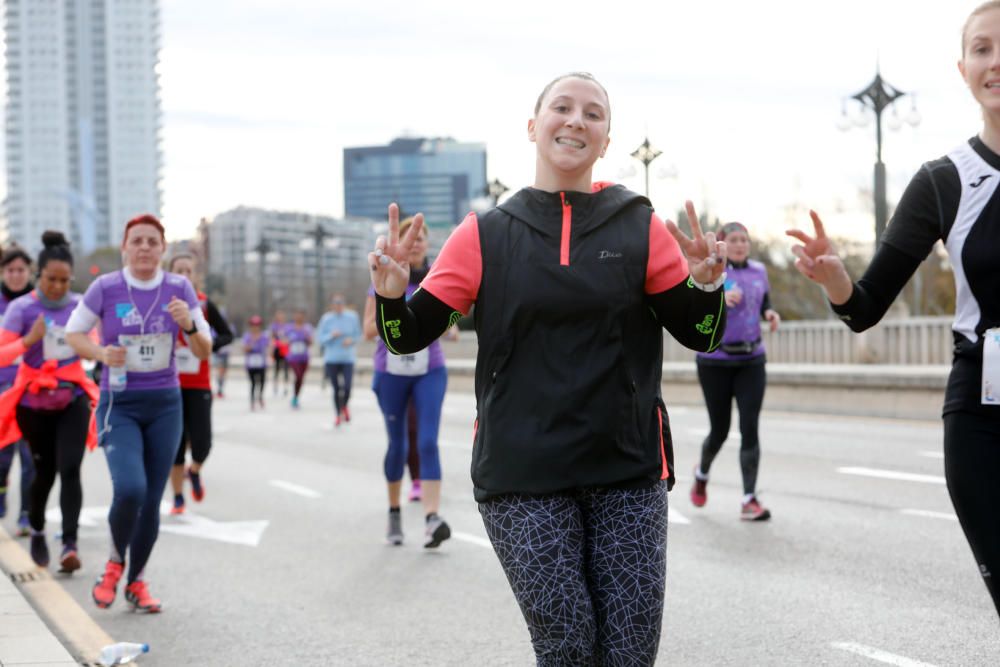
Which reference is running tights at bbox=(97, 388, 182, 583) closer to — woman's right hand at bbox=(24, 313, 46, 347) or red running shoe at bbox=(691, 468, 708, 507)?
woman's right hand at bbox=(24, 313, 46, 347)

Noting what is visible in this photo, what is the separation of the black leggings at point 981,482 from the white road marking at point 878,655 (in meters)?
2.37

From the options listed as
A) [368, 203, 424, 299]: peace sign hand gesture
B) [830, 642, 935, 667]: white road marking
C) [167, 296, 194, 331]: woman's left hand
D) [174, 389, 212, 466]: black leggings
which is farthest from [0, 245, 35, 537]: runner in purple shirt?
[368, 203, 424, 299]: peace sign hand gesture

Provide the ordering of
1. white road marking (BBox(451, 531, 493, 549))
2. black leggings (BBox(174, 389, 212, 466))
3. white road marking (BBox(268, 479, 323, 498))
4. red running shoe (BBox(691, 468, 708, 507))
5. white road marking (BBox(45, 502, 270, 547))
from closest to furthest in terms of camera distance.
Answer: white road marking (BBox(451, 531, 493, 549)) → white road marking (BBox(45, 502, 270, 547)) → red running shoe (BBox(691, 468, 708, 507)) → black leggings (BBox(174, 389, 212, 466)) → white road marking (BBox(268, 479, 323, 498))

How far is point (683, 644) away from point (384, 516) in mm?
5249

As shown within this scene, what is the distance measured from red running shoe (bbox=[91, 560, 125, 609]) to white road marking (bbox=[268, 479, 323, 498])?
5520mm

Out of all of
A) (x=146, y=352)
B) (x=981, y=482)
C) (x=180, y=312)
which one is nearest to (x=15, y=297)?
(x=146, y=352)

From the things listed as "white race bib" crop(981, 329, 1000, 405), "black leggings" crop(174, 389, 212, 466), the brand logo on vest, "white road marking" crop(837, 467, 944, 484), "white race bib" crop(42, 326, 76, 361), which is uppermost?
the brand logo on vest

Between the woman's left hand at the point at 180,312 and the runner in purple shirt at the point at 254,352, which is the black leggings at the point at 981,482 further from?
the runner in purple shirt at the point at 254,352

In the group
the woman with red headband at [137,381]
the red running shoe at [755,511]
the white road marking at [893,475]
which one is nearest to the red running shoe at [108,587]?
the woman with red headband at [137,381]

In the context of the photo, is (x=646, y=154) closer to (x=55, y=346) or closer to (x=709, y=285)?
(x=55, y=346)

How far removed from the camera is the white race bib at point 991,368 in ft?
11.4

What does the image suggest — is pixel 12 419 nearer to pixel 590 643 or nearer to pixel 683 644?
pixel 683 644

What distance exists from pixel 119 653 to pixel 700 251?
3.61 metres

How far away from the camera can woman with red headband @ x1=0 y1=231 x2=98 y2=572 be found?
28.3ft
